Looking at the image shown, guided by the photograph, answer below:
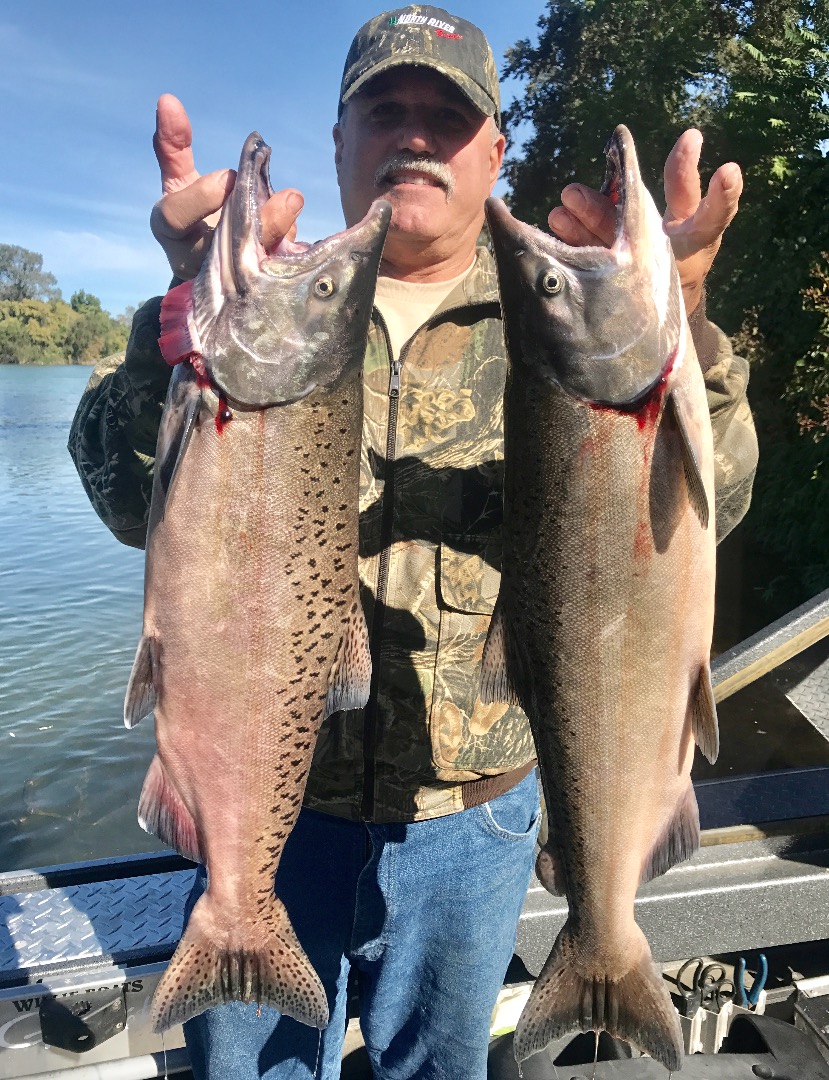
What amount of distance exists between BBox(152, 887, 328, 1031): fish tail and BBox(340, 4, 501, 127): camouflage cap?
7.98ft

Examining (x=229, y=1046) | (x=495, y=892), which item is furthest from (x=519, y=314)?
(x=229, y=1046)

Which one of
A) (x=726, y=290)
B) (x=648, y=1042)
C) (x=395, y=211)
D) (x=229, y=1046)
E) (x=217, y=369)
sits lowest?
(x=229, y=1046)

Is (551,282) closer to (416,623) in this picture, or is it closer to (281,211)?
(281,211)

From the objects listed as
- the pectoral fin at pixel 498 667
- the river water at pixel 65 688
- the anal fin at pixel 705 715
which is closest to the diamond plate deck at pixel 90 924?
the pectoral fin at pixel 498 667

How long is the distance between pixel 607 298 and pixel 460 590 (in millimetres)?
944

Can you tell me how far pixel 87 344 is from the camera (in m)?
99.7

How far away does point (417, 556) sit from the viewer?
244 cm

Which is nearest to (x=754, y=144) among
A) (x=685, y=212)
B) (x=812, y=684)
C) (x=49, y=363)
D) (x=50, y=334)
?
(x=812, y=684)

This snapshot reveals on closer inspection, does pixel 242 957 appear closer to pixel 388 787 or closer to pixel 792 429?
pixel 388 787

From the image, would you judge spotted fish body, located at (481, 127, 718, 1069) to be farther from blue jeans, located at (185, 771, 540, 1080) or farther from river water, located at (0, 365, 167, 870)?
river water, located at (0, 365, 167, 870)

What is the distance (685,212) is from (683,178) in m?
0.07

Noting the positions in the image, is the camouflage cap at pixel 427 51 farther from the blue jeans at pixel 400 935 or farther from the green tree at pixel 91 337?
the green tree at pixel 91 337

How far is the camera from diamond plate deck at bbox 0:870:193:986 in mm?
3033

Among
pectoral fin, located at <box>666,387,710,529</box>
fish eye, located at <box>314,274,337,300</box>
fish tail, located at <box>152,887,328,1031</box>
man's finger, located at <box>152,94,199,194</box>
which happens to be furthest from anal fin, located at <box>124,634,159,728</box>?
pectoral fin, located at <box>666,387,710,529</box>
